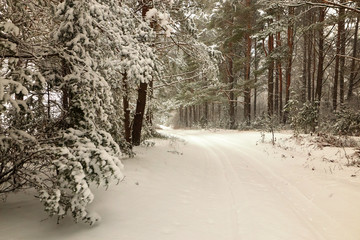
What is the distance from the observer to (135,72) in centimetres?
432

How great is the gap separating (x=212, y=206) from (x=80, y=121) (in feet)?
10.0

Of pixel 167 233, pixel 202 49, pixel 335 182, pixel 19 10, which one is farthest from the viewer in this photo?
pixel 202 49

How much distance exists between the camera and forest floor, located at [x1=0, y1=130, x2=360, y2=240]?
375cm

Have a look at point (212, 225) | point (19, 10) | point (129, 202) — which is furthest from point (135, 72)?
point (212, 225)

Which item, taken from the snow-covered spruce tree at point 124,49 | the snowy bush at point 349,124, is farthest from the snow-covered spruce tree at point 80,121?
the snowy bush at point 349,124

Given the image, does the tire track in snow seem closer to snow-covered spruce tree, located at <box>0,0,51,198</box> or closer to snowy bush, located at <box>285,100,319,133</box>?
snow-covered spruce tree, located at <box>0,0,51,198</box>

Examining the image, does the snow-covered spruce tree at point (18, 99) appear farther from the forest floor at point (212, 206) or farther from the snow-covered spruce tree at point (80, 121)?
the forest floor at point (212, 206)

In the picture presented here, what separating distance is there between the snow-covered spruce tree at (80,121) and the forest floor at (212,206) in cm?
58

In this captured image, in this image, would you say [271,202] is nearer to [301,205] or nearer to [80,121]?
[301,205]

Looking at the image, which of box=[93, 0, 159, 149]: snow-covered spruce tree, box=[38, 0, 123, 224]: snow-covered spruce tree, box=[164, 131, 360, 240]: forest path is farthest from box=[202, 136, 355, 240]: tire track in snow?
box=[93, 0, 159, 149]: snow-covered spruce tree

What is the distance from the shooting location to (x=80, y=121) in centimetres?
407

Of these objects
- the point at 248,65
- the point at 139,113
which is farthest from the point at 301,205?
the point at 248,65

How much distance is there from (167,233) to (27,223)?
238 centimetres

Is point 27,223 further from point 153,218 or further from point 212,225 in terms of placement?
point 212,225
